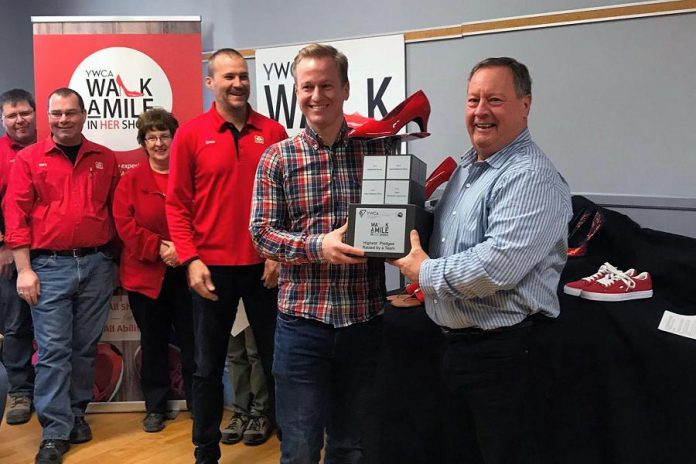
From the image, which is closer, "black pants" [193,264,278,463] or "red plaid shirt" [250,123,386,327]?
"red plaid shirt" [250,123,386,327]

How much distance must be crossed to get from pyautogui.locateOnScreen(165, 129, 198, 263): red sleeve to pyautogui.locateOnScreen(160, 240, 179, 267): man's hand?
54 cm

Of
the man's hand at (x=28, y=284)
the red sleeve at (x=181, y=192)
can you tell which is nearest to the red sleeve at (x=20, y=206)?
the man's hand at (x=28, y=284)

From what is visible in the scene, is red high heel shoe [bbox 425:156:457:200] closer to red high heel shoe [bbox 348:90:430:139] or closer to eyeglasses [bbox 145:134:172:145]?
red high heel shoe [bbox 348:90:430:139]

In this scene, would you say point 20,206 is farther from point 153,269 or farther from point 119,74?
point 119,74

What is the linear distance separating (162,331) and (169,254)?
0.47 metres

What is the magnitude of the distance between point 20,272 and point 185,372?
2.90 ft

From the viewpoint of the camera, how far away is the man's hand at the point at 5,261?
10.8ft

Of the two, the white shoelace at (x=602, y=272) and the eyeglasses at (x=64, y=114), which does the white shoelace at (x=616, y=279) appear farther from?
the eyeglasses at (x=64, y=114)

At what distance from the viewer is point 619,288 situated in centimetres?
229

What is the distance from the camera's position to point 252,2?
3.60 meters

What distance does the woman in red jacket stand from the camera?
3.10 metres

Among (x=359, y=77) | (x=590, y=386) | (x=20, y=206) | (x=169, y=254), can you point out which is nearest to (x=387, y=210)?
(x=590, y=386)

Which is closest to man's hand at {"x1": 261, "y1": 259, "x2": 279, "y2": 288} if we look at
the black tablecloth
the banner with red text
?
the black tablecloth

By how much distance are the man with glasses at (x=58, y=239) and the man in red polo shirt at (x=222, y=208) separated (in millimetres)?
777
